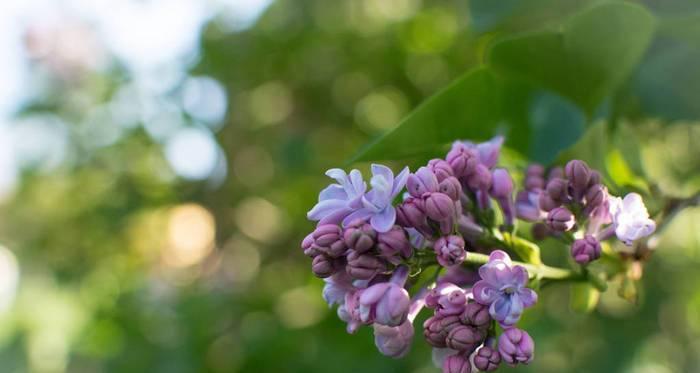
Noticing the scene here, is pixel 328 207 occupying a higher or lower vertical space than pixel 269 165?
higher

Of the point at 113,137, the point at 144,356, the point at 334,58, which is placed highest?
the point at 334,58

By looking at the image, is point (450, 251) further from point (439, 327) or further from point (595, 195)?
point (595, 195)

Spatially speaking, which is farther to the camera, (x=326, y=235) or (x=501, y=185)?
(x=501, y=185)

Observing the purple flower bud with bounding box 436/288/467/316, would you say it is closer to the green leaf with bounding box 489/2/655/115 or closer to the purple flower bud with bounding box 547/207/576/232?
the purple flower bud with bounding box 547/207/576/232

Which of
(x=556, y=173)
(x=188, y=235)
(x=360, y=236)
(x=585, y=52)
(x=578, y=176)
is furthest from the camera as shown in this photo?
(x=188, y=235)

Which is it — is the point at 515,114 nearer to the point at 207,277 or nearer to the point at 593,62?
the point at 593,62

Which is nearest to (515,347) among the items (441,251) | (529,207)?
(441,251)

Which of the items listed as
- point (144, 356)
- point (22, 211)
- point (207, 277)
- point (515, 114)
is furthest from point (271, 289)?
point (22, 211)
